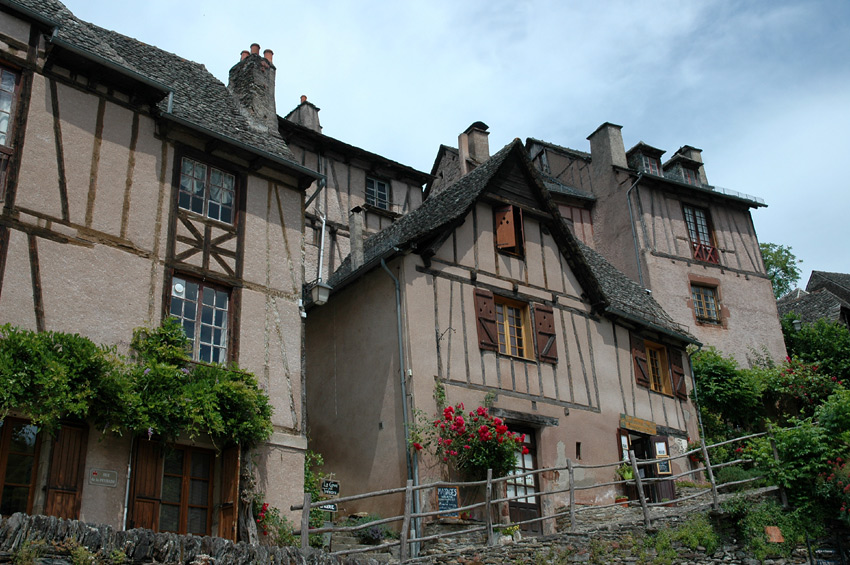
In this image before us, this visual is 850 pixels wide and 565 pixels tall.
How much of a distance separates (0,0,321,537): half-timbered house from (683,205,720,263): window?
1419 cm

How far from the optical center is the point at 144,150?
11.2 m

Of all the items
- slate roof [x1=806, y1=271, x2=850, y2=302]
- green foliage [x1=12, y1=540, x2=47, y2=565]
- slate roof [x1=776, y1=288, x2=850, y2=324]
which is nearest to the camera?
green foliage [x1=12, y1=540, x2=47, y2=565]

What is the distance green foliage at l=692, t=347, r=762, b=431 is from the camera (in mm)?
19172

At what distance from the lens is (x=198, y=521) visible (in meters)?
10.2

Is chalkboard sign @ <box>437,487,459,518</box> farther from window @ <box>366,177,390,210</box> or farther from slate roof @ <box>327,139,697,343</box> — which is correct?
window @ <box>366,177,390,210</box>

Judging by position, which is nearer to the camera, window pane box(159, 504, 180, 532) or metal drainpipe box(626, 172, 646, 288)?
window pane box(159, 504, 180, 532)

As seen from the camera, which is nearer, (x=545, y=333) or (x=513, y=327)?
(x=513, y=327)

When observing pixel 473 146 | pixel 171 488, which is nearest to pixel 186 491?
pixel 171 488

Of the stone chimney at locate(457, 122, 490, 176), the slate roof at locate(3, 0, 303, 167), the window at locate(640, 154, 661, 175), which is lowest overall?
the slate roof at locate(3, 0, 303, 167)

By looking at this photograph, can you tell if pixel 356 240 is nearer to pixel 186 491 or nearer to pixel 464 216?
pixel 464 216

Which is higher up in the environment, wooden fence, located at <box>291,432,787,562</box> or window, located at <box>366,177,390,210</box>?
window, located at <box>366,177,390,210</box>

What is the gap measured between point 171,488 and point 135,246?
3036 millimetres

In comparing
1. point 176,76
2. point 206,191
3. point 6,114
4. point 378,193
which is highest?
point 378,193

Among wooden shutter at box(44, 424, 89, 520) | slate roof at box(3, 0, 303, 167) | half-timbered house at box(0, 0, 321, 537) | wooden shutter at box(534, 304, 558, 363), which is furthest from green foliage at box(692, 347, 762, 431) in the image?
wooden shutter at box(44, 424, 89, 520)
